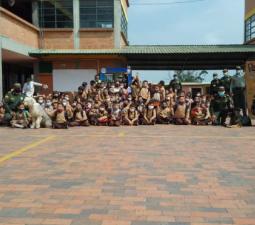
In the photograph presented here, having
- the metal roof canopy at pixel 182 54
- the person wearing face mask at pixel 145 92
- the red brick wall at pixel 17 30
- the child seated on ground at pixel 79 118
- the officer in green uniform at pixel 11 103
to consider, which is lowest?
the child seated on ground at pixel 79 118

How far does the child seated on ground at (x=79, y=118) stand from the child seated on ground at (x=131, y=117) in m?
1.52

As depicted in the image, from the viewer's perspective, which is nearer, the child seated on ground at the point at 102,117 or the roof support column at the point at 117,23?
the child seated on ground at the point at 102,117

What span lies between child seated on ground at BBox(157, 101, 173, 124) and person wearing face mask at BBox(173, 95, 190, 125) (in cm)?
24

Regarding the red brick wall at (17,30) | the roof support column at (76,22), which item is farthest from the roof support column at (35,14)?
the roof support column at (76,22)

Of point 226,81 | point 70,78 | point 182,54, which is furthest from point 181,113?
point 70,78

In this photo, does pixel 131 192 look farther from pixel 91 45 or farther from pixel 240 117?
pixel 91 45

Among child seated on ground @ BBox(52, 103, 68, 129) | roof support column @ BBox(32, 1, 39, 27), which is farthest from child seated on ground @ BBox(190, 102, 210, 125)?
roof support column @ BBox(32, 1, 39, 27)

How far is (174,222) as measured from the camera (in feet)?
14.0

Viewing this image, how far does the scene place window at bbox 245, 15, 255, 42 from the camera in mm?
32400

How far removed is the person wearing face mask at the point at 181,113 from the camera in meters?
16.0

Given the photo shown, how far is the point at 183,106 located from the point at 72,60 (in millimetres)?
10755

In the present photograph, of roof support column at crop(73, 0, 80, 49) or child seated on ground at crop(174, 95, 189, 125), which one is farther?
roof support column at crop(73, 0, 80, 49)

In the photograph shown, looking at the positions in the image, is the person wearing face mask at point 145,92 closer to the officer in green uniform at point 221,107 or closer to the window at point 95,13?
the officer in green uniform at point 221,107

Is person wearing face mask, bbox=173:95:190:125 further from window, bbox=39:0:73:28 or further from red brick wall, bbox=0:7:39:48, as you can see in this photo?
window, bbox=39:0:73:28
